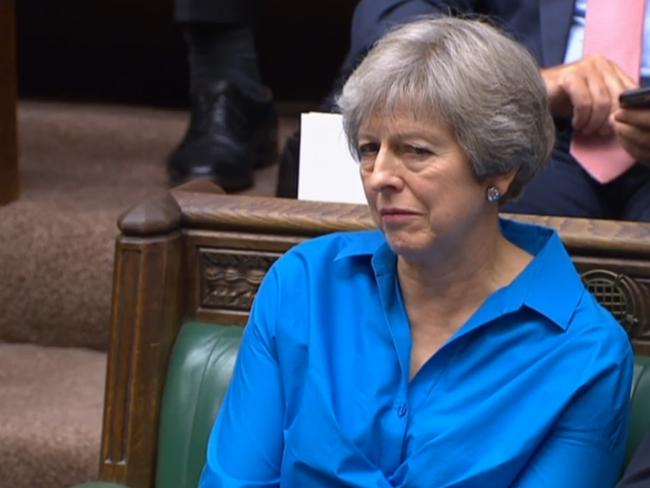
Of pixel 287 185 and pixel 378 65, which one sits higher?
pixel 378 65

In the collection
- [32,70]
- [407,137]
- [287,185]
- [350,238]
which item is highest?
[407,137]

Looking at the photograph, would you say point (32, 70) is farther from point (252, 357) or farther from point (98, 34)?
point (252, 357)

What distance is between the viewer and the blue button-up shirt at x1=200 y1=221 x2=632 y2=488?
5.37 feet

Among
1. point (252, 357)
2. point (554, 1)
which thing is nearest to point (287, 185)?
point (554, 1)

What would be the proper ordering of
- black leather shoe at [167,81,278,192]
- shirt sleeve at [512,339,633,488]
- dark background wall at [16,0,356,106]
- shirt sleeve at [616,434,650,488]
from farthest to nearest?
dark background wall at [16,0,356,106] < black leather shoe at [167,81,278,192] < shirt sleeve at [512,339,633,488] < shirt sleeve at [616,434,650,488]

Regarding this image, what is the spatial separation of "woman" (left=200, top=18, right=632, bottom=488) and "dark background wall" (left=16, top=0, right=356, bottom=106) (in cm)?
202

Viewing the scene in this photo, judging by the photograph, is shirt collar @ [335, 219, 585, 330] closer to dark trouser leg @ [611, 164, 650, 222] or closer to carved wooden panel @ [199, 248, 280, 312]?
carved wooden panel @ [199, 248, 280, 312]

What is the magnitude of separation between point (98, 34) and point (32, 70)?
0.18 m

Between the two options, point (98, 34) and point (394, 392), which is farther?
point (98, 34)

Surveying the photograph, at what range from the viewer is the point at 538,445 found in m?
1.64

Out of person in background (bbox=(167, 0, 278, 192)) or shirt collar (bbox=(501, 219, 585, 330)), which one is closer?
shirt collar (bbox=(501, 219, 585, 330))

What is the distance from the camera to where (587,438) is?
1628mm

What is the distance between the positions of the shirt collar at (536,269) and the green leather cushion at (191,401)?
0.27 meters

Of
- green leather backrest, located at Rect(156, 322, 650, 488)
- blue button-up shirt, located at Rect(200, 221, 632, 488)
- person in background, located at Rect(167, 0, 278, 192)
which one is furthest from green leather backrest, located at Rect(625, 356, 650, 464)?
person in background, located at Rect(167, 0, 278, 192)
